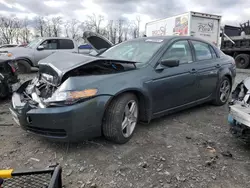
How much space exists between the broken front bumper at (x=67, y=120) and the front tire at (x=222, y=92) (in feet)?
9.35

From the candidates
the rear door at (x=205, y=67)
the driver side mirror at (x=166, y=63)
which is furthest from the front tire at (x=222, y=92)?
the driver side mirror at (x=166, y=63)

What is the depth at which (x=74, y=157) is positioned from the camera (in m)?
2.69

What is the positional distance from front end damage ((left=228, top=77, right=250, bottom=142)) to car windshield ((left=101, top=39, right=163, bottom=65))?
4.47 feet

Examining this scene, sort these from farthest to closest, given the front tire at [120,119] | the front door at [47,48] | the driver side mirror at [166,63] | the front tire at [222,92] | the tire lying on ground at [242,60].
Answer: the tire lying on ground at [242,60]
the front door at [47,48]
the front tire at [222,92]
the driver side mirror at [166,63]
the front tire at [120,119]

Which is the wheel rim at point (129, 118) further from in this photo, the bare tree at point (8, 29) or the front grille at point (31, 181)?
the bare tree at point (8, 29)

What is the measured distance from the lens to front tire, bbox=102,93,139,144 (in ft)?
9.08

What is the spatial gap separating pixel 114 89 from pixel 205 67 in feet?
7.15

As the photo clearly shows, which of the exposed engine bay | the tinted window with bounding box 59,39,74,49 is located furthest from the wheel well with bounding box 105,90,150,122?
the tinted window with bounding box 59,39,74,49

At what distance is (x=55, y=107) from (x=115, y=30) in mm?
34950

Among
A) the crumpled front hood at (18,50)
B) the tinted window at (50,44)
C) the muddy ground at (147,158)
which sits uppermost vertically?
the tinted window at (50,44)

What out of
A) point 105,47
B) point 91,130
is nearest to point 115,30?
point 105,47

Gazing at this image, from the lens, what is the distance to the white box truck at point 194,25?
1129 centimetres

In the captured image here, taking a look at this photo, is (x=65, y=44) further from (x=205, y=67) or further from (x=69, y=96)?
(x=69, y=96)

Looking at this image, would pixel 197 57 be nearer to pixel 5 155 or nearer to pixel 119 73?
pixel 119 73
